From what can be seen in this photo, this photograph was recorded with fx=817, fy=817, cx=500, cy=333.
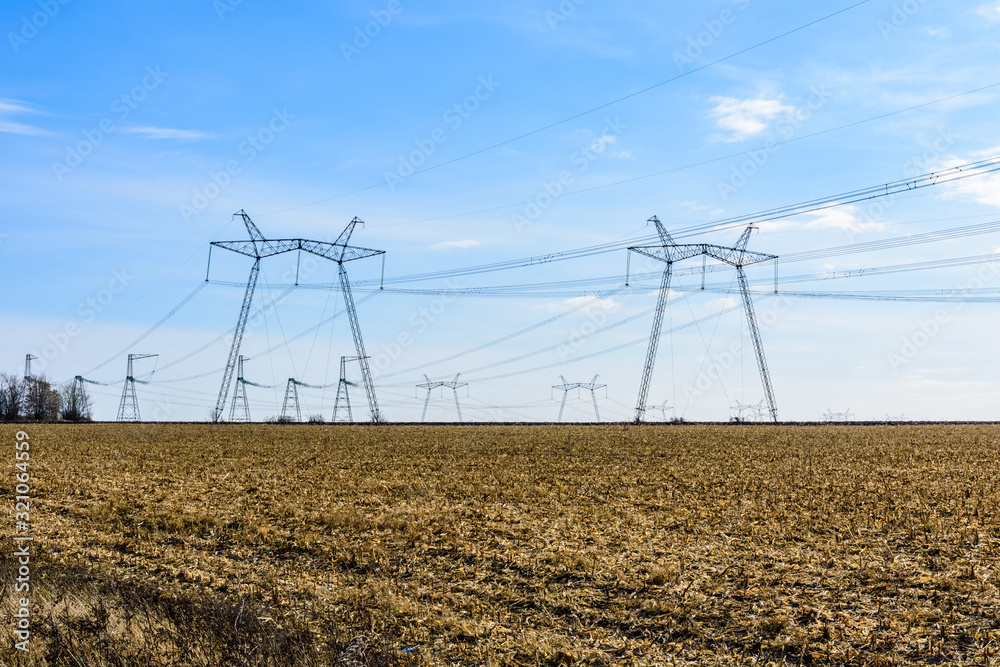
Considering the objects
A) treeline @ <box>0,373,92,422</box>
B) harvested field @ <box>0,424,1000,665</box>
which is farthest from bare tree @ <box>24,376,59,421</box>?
harvested field @ <box>0,424,1000,665</box>

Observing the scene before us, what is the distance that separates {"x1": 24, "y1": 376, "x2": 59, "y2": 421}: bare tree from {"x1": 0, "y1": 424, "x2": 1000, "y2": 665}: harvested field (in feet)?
308

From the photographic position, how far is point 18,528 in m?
21.1

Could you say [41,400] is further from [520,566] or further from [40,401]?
[520,566]

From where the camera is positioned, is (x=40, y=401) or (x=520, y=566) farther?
(x=40, y=401)

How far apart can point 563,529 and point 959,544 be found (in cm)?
832

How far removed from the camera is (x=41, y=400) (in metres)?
113

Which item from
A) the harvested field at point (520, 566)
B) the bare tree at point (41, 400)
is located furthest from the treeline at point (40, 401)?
the harvested field at point (520, 566)

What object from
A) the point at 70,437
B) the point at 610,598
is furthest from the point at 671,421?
the point at 610,598

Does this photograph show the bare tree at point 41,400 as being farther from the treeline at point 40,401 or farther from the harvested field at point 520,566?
the harvested field at point 520,566

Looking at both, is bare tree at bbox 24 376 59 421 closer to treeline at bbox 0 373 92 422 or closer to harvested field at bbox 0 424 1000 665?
treeline at bbox 0 373 92 422

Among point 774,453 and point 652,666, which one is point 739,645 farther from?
point 774,453

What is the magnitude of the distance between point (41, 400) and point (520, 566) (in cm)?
11678

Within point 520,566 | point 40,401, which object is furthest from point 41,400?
point 520,566

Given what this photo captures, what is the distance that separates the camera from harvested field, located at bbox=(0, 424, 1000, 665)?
11766 millimetres
